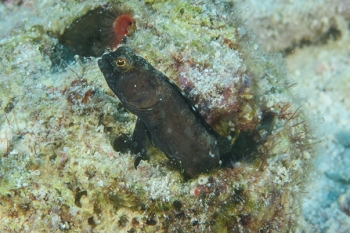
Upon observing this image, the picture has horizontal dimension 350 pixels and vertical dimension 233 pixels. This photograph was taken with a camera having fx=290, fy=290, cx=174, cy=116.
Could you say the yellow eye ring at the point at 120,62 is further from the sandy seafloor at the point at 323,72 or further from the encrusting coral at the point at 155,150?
the sandy seafloor at the point at 323,72

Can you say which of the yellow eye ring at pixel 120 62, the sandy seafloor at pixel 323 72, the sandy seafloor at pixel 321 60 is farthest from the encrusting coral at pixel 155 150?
the sandy seafloor at pixel 321 60

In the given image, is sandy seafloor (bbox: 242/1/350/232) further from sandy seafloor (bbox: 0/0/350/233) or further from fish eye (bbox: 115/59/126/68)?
fish eye (bbox: 115/59/126/68)

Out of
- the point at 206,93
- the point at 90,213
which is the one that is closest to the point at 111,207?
the point at 90,213

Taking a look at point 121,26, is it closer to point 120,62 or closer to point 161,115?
point 120,62

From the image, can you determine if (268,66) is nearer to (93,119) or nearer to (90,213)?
(93,119)

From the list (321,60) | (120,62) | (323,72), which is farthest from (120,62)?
(321,60)
